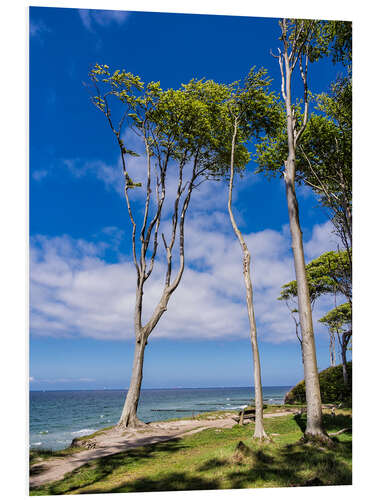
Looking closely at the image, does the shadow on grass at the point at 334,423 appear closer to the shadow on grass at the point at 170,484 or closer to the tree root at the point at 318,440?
the tree root at the point at 318,440

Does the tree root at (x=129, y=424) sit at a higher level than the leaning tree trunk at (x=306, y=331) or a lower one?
lower

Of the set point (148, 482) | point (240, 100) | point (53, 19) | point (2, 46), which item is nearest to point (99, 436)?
point (148, 482)

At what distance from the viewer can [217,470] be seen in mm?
4293

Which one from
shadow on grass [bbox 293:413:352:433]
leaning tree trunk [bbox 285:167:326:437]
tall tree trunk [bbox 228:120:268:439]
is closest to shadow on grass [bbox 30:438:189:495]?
tall tree trunk [bbox 228:120:268:439]

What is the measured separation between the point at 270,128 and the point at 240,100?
43.1 inches

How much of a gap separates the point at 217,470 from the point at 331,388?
12533 millimetres

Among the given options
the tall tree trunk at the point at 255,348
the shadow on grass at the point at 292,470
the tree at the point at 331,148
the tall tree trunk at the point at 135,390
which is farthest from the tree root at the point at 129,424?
the tree at the point at 331,148

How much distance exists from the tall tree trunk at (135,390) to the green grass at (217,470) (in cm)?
211

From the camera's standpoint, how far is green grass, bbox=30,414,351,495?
4.07 m

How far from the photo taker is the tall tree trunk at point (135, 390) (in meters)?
7.59

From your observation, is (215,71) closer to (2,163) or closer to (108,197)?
(108,197)

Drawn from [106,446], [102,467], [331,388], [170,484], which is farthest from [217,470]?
[331,388]

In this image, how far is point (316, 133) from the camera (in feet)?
30.2
